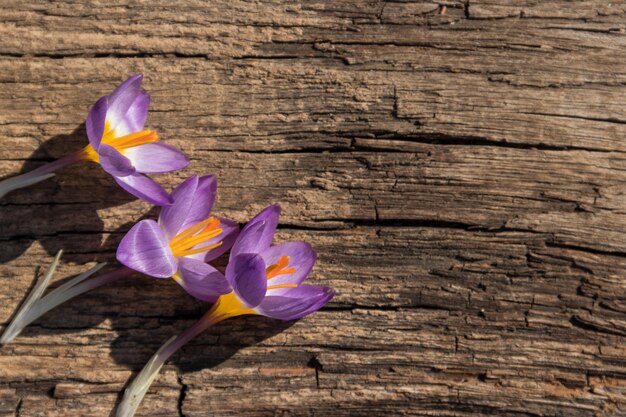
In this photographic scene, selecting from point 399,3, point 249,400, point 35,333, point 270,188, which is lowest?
point 249,400

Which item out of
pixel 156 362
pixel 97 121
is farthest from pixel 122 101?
pixel 156 362

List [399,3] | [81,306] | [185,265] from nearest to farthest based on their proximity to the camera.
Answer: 1. [185,265]
2. [81,306]
3. [399,3]

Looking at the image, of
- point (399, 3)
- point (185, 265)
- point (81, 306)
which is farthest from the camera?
point (399, 3)

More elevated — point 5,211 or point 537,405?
point 5,211

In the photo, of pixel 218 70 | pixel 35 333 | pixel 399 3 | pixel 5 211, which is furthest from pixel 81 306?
pixel 399 3

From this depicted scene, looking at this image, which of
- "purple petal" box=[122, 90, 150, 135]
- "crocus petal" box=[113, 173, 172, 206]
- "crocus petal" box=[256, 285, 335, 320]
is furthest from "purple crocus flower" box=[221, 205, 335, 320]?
"purple petal" box=[122, 90, 150, 135]

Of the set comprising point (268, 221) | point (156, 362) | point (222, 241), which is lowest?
point (156, 362)

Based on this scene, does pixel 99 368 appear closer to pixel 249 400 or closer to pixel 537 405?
pixel 249 400

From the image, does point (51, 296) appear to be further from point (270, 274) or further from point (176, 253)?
point (270, 274)
